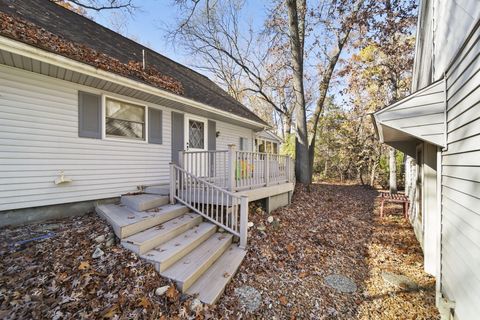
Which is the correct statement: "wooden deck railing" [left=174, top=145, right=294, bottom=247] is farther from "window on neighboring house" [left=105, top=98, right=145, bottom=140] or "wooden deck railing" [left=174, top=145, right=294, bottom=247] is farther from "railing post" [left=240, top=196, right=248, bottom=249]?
"window on neighboring house" [left=105, top=98, right=145, bottom=140]

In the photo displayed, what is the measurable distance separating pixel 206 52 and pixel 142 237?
51.7ft

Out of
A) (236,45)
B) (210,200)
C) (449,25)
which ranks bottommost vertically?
(210,200)

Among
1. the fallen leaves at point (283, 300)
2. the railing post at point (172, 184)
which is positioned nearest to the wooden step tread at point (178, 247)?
the railing post at point (172, 184)

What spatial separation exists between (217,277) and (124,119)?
450 centimetres

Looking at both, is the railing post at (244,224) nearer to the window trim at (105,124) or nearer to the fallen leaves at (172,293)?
the fallen leaves at (172,293)

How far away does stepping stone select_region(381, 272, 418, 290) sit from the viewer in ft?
12.8

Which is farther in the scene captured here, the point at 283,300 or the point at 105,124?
the point at 105,124

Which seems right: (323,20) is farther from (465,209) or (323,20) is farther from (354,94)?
(465,209)

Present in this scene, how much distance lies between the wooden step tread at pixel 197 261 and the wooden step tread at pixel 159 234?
0.50 metres

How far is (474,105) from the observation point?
2.29 meters

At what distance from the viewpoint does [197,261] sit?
3656 millimetres

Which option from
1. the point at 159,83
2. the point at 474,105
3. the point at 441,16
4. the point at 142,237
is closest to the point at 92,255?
the point at 142,237

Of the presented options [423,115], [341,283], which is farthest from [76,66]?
[341,283]

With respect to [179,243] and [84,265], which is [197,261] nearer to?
[179,243]
